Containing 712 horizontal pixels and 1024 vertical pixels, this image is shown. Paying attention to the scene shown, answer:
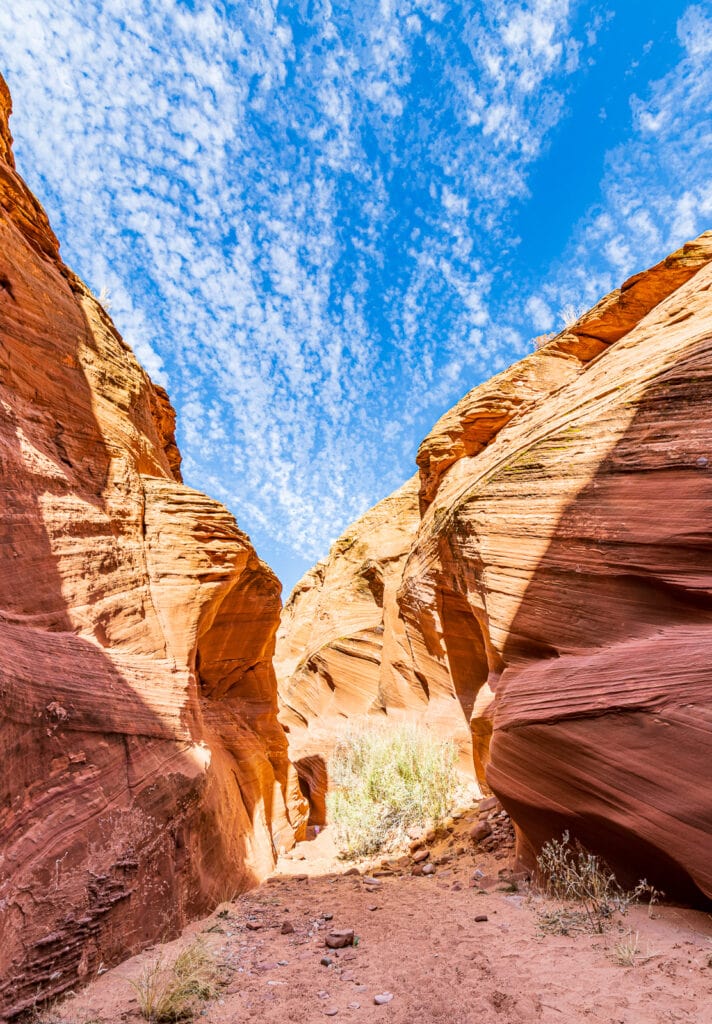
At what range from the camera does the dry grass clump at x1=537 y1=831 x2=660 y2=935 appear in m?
4.26

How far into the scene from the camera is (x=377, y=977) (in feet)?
12.9

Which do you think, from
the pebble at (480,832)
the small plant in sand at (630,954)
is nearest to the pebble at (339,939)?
the small plant in sand at (630,954)

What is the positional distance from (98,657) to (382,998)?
4294mm

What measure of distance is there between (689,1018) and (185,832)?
16.7 ft

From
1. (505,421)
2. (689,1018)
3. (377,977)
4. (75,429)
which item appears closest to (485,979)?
(377,977)

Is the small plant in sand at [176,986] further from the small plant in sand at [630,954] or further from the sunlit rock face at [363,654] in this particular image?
the sunlit rock face at [363,654]

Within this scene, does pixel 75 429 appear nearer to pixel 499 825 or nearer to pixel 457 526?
pixel 457 526

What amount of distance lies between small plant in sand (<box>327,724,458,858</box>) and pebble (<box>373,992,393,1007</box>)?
5.90 metres

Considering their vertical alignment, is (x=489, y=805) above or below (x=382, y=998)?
below

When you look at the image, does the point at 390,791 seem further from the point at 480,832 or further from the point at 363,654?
the point at 363,654

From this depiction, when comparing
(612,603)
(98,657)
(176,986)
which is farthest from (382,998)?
(612,603)

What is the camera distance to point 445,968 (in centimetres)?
393

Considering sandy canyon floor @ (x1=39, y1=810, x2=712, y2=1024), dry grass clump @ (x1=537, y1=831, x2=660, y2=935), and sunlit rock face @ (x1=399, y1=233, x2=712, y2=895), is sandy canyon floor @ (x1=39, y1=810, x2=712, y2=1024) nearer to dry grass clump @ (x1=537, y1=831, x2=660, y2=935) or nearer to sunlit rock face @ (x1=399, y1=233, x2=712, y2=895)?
dry grass clump @ (x1=537, y1=831, x2=660, y2=935)

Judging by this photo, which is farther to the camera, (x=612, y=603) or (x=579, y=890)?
(x=612, y=603)
